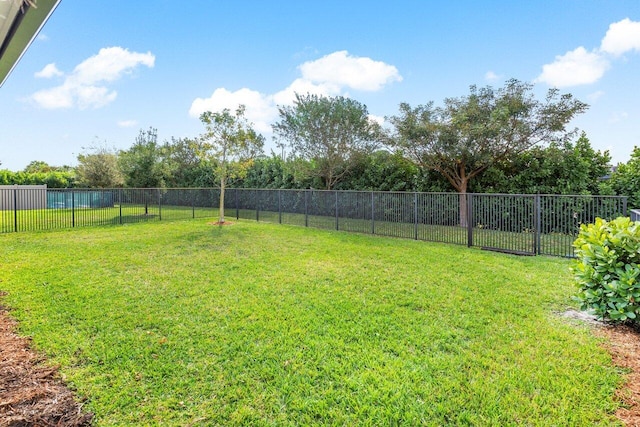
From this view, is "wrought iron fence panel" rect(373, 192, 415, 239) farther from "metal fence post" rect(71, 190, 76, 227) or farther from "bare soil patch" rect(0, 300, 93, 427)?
"metal fence post" rect(71, 190, 76, 227)

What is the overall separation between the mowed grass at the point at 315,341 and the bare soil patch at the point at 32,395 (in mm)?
96

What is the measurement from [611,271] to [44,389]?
16.0 feet

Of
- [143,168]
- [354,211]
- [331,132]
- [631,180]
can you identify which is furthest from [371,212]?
[143,168]

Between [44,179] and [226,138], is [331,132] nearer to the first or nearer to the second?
[226,138]

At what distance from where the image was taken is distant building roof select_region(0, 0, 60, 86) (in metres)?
1.75

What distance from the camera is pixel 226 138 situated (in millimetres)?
10758

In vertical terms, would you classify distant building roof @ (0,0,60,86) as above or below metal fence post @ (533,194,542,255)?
above

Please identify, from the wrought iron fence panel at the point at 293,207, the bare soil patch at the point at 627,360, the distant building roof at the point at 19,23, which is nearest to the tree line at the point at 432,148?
the wrought iron fence panel at the point at 293,207

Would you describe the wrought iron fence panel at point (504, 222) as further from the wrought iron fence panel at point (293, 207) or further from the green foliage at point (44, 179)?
the green foliage at point (44, 179)

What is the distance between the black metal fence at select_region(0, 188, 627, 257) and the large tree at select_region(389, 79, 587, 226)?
142 centimetres

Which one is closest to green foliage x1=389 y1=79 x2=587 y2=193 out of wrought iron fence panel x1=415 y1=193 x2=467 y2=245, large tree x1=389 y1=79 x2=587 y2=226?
large tree x1=389 y1=79 x2=587 y2=226

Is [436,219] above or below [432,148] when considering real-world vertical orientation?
below

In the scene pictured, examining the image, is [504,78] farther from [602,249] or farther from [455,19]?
[602,249]

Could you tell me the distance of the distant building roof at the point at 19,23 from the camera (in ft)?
5.74
